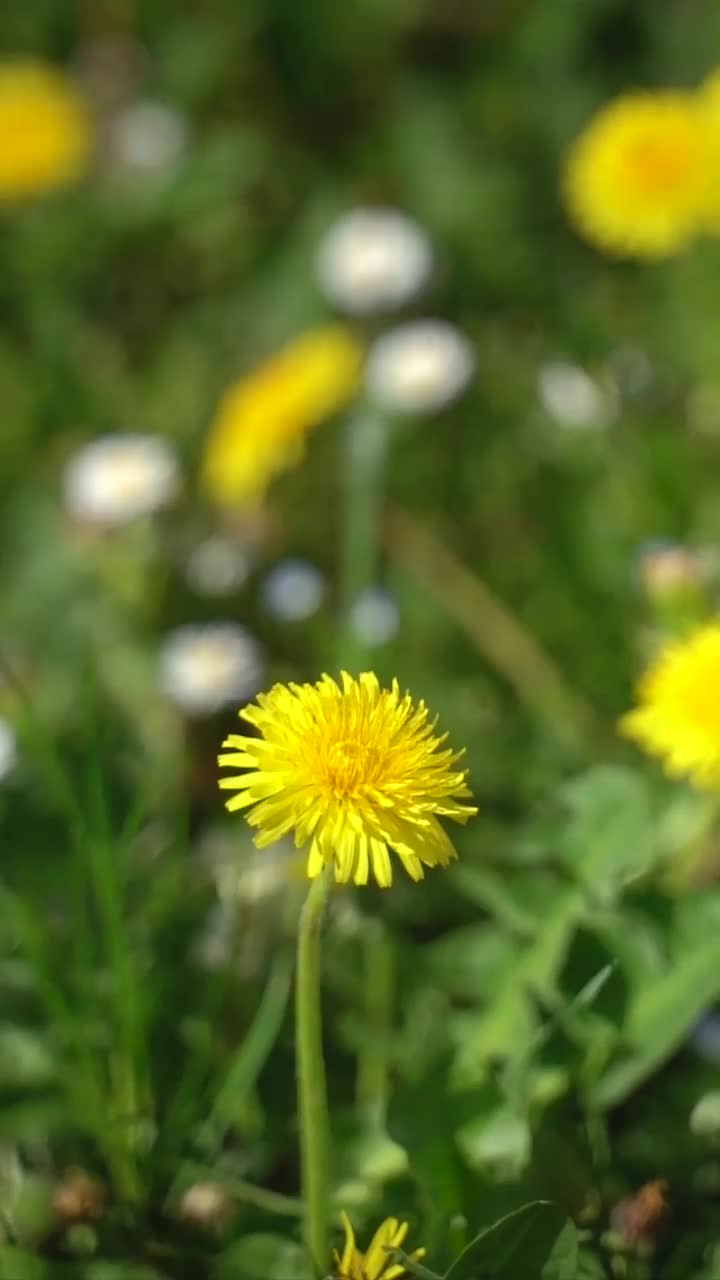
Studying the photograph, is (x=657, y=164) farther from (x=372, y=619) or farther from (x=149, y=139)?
(x=149, y=139)

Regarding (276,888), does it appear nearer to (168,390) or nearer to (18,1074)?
(18,1074)

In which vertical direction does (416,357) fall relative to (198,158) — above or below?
below

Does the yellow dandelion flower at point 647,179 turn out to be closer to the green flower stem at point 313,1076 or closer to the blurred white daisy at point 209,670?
the blurred white daisy at point 209,670

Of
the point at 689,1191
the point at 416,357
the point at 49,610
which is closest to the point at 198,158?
the point at 416,357

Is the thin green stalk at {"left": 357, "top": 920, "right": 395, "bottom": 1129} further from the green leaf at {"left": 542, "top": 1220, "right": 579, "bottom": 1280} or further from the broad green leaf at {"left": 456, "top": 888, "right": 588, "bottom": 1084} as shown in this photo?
the green leaf at {"left": 542, "top": 1220, "right": 579, "bottom": 1280}

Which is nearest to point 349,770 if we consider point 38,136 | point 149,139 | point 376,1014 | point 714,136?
point 376,1014

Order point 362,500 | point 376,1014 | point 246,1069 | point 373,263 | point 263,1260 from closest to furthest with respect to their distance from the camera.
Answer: point 263,1260, point 246,1069, point 376,1014, point 362,500, point 373,263

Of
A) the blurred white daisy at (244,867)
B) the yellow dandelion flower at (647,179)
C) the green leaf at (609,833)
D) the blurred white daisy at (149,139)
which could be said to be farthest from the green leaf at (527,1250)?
the blurred white daisy at (149,139)
